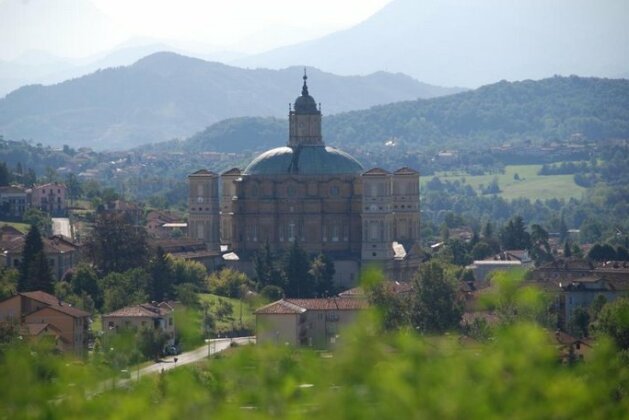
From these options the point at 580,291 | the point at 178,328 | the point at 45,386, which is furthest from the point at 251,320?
the point at 45,386

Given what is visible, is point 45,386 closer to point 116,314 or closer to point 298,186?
point 116,314

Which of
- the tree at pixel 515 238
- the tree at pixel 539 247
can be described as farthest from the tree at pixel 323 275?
the tree at pixel 515 238

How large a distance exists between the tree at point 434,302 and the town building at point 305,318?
5.90 feet

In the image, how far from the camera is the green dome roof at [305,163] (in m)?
95.4

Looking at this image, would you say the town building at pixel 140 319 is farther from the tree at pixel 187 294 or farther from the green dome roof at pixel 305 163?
the green dome roof at pixel 305 163

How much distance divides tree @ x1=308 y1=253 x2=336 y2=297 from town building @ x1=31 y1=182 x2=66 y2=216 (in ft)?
103

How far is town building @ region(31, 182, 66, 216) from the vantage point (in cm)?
11888

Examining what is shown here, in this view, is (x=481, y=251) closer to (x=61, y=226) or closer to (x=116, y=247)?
(x=61, y=226)

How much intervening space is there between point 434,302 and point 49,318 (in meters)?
12.4

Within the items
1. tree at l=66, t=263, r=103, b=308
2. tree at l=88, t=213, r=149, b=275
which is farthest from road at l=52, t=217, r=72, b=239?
tree at l=66, t=263, r=103, b=308

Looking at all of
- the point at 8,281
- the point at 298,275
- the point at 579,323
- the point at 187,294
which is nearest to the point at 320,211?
the point at 298,275

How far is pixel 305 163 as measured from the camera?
9562cm

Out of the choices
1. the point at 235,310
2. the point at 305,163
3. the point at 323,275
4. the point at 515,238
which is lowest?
the point at 235,310

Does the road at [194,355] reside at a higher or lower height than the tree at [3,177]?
lower
